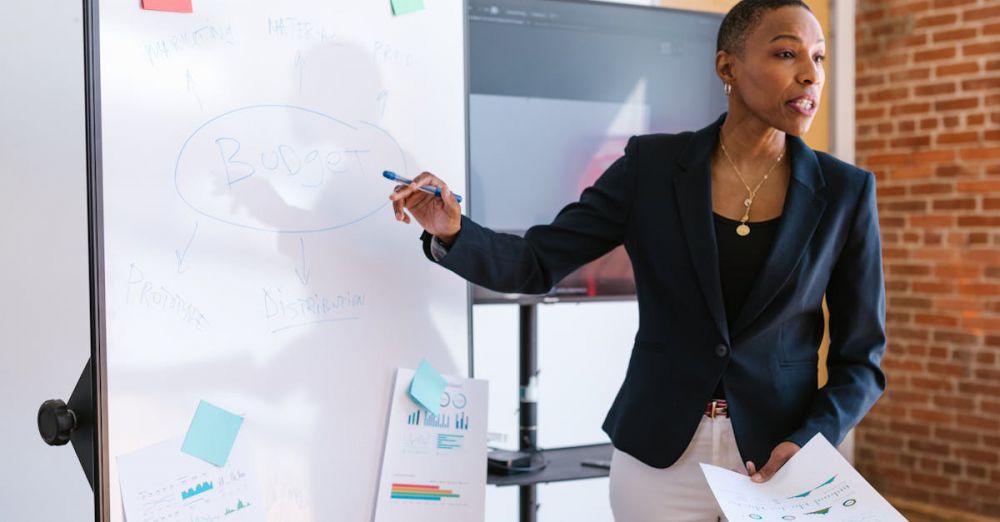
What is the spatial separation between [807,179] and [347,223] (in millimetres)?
778

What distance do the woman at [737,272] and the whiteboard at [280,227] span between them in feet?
→ 0.63

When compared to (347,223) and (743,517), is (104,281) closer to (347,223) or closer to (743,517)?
(347,223)

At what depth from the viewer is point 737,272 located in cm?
155

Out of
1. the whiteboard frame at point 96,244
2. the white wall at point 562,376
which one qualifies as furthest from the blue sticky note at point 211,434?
the white wall at point 562,376

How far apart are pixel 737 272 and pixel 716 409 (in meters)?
0.22

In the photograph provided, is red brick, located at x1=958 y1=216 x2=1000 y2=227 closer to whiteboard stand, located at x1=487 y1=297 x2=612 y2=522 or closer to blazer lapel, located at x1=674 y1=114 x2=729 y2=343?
whiteboard stand, located at x1=487 y1=297 x2=612 y2=522

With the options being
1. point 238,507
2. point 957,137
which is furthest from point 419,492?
point 957,137

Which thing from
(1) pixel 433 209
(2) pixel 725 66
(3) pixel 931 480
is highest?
(2) pixel 725 66

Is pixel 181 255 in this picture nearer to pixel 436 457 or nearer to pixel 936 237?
pixel 436 457

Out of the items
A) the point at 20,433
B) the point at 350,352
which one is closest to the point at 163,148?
the point at 350,352

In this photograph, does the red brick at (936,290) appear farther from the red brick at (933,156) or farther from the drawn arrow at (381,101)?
the drawn arrow at (381,101)

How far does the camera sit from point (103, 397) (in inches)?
56.1

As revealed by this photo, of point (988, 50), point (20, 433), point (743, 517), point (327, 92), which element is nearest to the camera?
point (743, 517)

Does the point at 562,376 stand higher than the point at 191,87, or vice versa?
the point at 191,87
